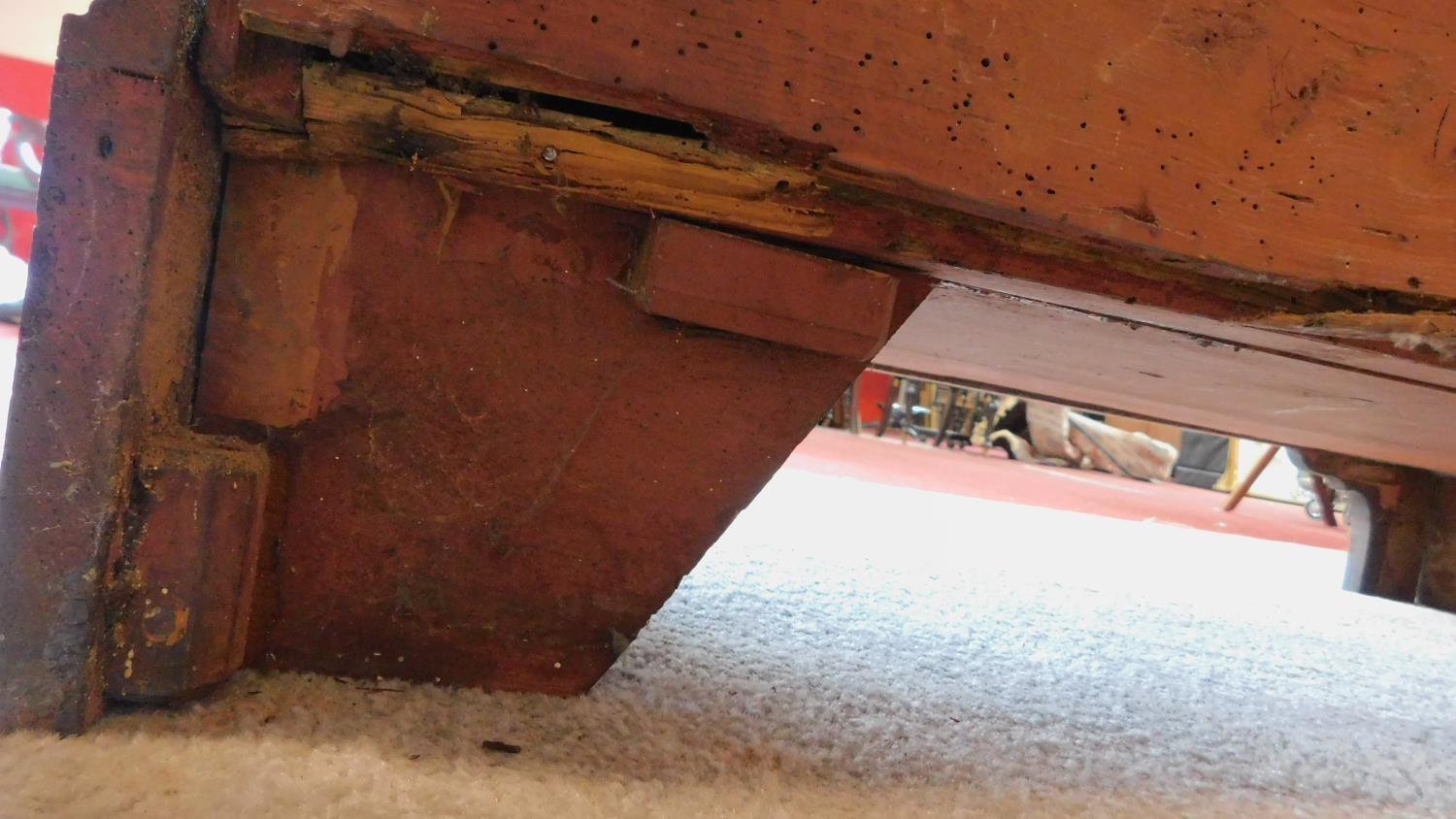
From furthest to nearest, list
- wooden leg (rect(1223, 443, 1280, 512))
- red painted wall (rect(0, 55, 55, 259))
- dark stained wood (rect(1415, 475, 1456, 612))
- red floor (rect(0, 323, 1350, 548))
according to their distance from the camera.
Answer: red painted wall (rect(0, 55, 55, 259)) < wooden leg (rect(1223, 443, 1280, 512)) < red floor (rect(0, 323, 1350, 548)) < dark stained wood (rect(1415, 475, 1456, 612))

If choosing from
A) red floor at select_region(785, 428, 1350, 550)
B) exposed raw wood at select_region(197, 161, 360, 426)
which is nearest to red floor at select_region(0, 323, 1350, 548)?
red floor at select_region(785, 428, 1350, 550)

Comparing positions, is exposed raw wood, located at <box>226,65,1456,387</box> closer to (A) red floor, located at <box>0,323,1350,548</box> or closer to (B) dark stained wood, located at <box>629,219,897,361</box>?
(B) dark stained wood, located at <box>629,219,897,361</box>

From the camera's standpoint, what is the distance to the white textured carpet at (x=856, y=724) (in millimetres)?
458

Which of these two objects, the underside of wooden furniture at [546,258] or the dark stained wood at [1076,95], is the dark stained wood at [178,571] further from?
the dark stained wood at [1076,95]

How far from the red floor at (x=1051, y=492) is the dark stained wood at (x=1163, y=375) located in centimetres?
128

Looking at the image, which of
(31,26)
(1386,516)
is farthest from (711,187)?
(31,26)

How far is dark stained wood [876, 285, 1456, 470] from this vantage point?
84cm

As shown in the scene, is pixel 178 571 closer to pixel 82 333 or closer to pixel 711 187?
pixel 82 333

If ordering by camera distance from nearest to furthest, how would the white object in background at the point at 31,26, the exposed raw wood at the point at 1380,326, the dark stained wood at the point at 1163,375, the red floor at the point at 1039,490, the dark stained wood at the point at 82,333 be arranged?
1. the dark stained wood at the point at 82,333
2. the exposed raw wood at the point at 1380,326
3. the dark stained wood at the point at 1163,375
4. the red floor at the point at 1039,490
5. the white object in background at the point at 31,26

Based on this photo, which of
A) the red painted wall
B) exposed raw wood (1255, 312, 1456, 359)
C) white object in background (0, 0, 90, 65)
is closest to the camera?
exposed raw wood (1255, 312, 1456, 359)

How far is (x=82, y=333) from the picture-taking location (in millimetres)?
448

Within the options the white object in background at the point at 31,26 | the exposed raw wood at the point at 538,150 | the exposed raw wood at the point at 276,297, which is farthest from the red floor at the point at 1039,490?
the exposed raw wood at the point at 538,150

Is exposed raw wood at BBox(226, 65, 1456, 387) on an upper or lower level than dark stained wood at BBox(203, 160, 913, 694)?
upper

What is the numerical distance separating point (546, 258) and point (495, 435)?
0.12 m
